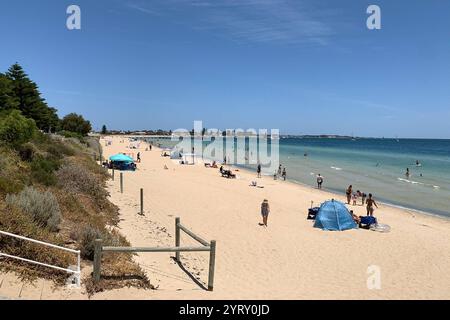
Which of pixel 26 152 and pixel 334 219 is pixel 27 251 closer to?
pixel 26 152

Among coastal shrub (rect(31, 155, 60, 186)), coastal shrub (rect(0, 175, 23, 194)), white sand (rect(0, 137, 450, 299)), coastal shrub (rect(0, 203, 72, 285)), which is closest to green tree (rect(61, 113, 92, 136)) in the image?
white sand (rect(0, 137, 450, 299))

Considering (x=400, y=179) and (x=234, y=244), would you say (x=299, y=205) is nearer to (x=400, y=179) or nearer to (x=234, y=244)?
(x=234, y=244)

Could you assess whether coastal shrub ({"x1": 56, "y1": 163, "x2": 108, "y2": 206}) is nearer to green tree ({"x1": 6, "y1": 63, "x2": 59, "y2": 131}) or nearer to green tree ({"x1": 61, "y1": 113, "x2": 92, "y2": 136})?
green tree ({"x1": 6, "y1": 63, "x2": 59, "y2": 131})

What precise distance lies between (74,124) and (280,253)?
6827 centimetres

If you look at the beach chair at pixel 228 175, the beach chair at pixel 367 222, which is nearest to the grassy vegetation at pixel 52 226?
the beach chair at pixel 367 222

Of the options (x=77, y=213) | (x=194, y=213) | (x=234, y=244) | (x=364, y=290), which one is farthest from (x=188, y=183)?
(x=364, y=290)

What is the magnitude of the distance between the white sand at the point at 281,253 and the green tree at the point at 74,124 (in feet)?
186

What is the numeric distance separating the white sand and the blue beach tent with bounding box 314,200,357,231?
452 mm

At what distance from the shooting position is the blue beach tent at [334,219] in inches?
642

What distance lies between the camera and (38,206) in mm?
8672

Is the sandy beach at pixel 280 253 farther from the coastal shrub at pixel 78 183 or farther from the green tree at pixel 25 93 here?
the green tree at pixel 25 93

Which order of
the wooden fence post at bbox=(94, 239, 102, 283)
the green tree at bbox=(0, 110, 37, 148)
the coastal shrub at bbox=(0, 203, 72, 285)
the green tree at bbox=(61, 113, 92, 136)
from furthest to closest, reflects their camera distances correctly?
the green tree at bbox=(61, 113, 92, 136) < the green tree at bbox=(0, 110, 37, 148) < the wooden fence post at bbox=(94, 239, 102, 283) < the coastal shrub at bbox=(0, 203, 72, 285)

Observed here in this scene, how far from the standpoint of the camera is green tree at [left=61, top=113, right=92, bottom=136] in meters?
73.7

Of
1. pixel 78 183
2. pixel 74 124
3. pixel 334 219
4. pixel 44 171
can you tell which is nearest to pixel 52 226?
pixel 44 171
